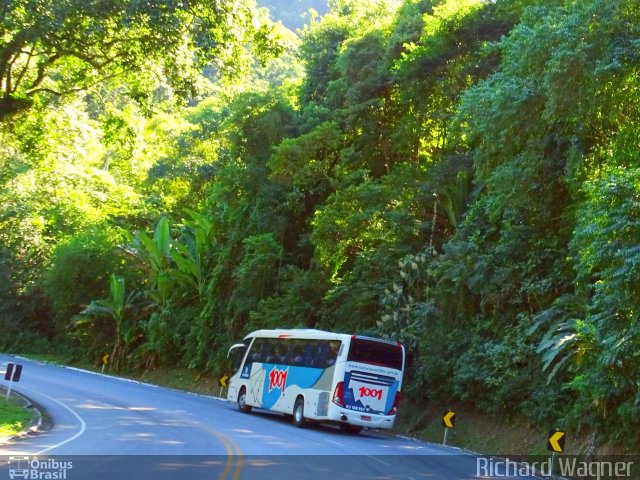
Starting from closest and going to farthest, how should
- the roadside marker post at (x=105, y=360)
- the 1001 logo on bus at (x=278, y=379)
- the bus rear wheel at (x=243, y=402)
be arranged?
the 1001 logo on bus at (x=278, y=379)
the bus rear wheel at (x=243, y=402)
the roadside marker post at (x=105, y=360)

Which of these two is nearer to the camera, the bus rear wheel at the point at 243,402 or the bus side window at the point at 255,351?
the bus side window at the point at 255,351

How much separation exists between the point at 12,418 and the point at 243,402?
1105 centimetres

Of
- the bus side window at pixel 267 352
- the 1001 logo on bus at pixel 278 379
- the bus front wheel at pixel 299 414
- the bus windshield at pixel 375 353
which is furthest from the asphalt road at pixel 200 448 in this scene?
the bus windshield at pixel 375 353

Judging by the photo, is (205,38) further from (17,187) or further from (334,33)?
(334,33)

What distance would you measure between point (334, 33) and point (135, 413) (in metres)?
24.7

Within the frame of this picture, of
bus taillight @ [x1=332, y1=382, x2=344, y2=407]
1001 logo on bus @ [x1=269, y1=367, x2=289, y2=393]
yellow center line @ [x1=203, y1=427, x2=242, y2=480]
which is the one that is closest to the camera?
yellow center line @ [x1=203, y1=427, x2=242, y2=480]

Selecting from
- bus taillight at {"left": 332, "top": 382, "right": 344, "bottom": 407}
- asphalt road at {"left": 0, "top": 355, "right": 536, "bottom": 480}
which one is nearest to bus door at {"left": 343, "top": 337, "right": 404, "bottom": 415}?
bus taillight at {"left": 332, "top": 382, "right": 344, "bottom": 407}

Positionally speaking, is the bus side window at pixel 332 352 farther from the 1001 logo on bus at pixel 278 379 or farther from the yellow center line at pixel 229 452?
the yellow center line at pixel 229 452

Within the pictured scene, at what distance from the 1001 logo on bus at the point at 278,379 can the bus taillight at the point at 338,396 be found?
11.4ft

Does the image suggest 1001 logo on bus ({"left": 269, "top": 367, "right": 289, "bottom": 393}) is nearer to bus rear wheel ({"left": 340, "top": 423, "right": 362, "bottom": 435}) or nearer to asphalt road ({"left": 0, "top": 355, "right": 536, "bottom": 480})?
asphalt road ({"left": 0, "top": 355, "right": 536, "bottom": 480})

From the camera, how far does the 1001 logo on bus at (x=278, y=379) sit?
85.1 feet

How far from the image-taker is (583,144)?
2094 cm

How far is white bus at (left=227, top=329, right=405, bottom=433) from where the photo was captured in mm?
22812

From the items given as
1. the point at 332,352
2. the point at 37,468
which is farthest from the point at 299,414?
the point at 37,468
